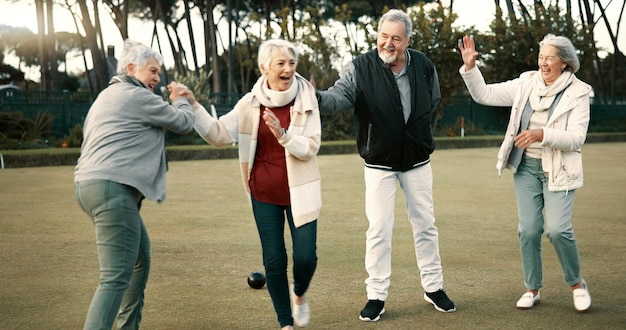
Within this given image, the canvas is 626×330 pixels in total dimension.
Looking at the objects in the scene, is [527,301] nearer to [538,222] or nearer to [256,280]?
[538,222]

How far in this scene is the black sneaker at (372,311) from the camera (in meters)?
5.07

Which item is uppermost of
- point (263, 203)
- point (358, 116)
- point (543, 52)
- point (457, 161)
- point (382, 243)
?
point (543, 52)

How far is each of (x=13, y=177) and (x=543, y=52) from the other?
36.6 feet

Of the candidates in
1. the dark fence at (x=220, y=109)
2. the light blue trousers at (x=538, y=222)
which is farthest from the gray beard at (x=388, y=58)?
the dark fence at (x=220, y=109)

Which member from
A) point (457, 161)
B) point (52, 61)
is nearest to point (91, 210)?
point (457, 161)

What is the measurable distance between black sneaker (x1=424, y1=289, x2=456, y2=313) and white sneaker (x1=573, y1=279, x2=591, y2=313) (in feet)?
2.49

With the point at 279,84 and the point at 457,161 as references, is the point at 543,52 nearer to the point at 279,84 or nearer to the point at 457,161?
the point at 279,84

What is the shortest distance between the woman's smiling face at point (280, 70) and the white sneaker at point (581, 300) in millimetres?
2293

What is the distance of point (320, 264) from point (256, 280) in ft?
3.36

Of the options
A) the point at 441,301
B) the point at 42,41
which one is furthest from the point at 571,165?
the point at 42,41

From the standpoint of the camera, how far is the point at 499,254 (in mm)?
7227

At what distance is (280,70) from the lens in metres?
4.50

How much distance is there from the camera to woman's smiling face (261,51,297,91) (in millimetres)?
4480

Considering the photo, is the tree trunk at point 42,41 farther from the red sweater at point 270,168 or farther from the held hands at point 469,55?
the red sweater at point 270,168
